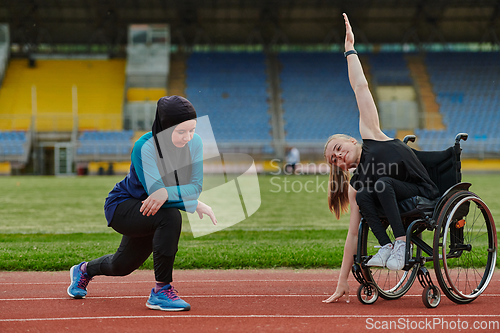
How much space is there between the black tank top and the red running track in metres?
0.94

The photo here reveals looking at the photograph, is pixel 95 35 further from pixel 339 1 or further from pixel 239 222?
pixel 239 222

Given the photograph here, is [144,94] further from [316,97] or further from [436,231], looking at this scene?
[436,231]

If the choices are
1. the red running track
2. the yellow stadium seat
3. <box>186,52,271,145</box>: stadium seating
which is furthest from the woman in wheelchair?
the yellow stadium seat

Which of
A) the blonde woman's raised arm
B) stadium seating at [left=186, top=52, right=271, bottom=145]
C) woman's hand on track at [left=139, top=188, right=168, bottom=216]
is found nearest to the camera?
woman's hand on track at [left=139, top=188, right=168, bottom=216]

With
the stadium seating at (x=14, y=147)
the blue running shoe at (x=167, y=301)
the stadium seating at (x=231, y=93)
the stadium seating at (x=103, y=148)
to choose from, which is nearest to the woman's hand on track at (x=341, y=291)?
the blue running shoe at (x=167, y=301)

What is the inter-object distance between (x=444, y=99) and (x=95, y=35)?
2363 centimetres

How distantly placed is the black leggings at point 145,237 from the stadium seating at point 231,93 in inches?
1020

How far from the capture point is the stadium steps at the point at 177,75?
34438 millimetres

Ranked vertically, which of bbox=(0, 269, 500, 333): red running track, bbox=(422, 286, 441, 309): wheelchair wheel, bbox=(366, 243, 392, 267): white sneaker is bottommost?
bbox=(0, 269, 500, 333): red running track

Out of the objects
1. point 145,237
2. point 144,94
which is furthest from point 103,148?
point 145,237

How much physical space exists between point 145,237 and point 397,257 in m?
1.93

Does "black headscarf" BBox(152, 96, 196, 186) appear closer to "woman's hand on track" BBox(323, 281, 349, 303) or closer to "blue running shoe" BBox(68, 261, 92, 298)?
"blue running shoe" BBox(68, 261, 92, 298)

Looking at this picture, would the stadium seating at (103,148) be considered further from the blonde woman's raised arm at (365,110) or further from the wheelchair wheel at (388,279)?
the blonde woman's raised arm at (365,110)

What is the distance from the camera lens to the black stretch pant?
12.8ft
